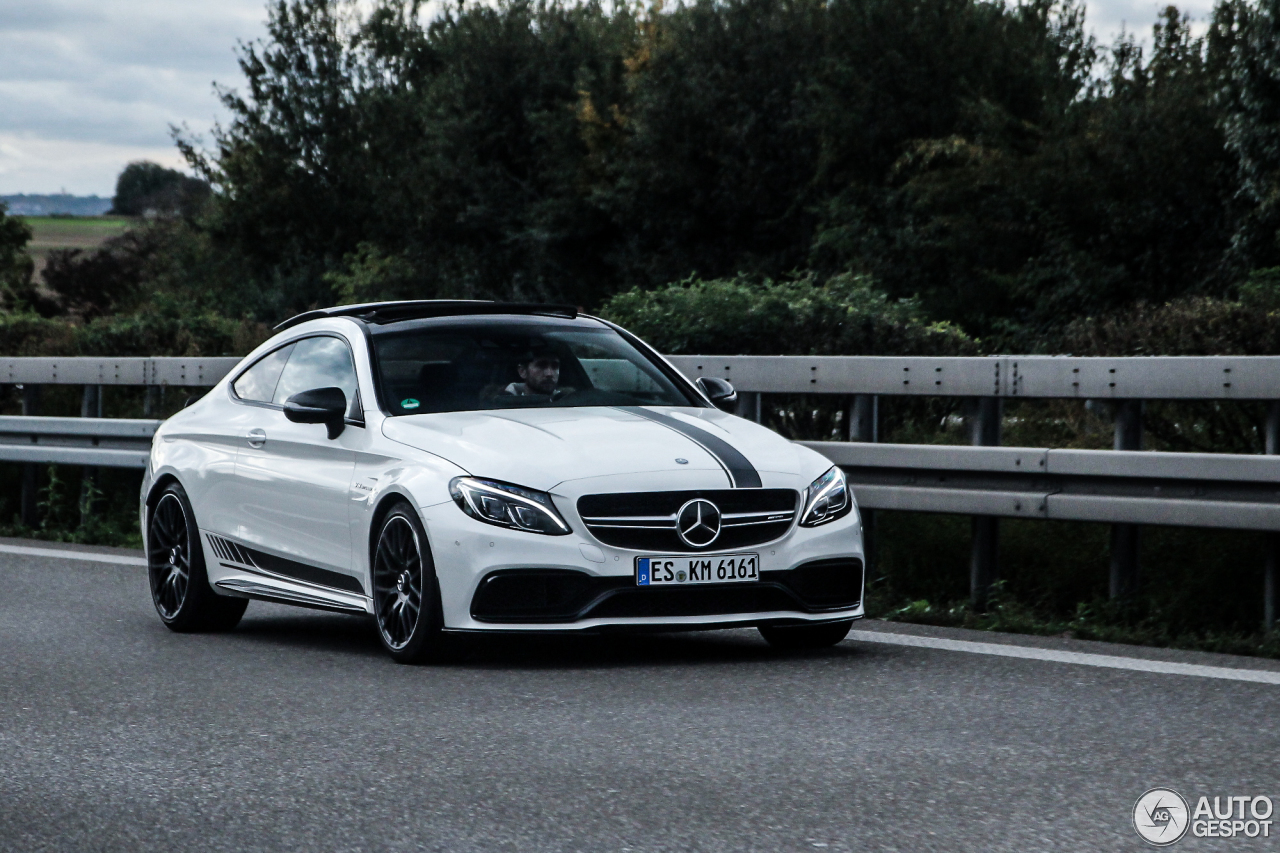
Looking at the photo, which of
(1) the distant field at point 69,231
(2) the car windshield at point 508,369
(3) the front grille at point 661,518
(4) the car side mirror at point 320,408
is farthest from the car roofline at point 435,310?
(1) the distant field at point 69,231

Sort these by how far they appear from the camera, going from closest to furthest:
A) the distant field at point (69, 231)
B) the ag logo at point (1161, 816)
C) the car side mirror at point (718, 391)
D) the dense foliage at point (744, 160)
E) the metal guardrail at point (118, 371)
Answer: the ag logo at point (1161, 816) → the car side mirror at point (718, 391) → the metal guardrail at point (118, 371) → the dense foliage at point (744, 160) → the distant field at point (69, 231)

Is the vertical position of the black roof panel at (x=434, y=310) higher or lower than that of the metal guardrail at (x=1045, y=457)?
higher

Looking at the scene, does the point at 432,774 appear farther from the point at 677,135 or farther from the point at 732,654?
the point at 677,135

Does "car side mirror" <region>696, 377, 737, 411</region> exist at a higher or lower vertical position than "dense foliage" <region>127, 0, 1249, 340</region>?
lower

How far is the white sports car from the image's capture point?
24.1 feet

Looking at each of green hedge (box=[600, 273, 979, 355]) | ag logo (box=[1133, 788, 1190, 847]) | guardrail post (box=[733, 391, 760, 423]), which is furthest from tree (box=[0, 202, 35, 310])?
ag logo (box=[1133, 788, 1190, 847])

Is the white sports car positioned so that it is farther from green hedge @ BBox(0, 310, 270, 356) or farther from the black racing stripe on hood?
green hedge @ BBox(0, 310, 270, 356)

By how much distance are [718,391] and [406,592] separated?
1822 mm

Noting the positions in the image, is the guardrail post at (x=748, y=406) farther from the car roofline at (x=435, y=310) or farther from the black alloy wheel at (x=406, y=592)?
the black alloy wheel at (x=406, y=592)

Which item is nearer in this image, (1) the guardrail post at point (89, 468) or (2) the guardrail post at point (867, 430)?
(2) the guardrail post at point (867, 430)

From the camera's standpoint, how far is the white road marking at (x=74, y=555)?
39.8 feet

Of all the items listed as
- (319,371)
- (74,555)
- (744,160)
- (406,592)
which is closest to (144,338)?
(74,555)

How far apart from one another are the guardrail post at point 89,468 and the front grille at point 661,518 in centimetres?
747

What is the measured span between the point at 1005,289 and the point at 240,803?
3646 cm
